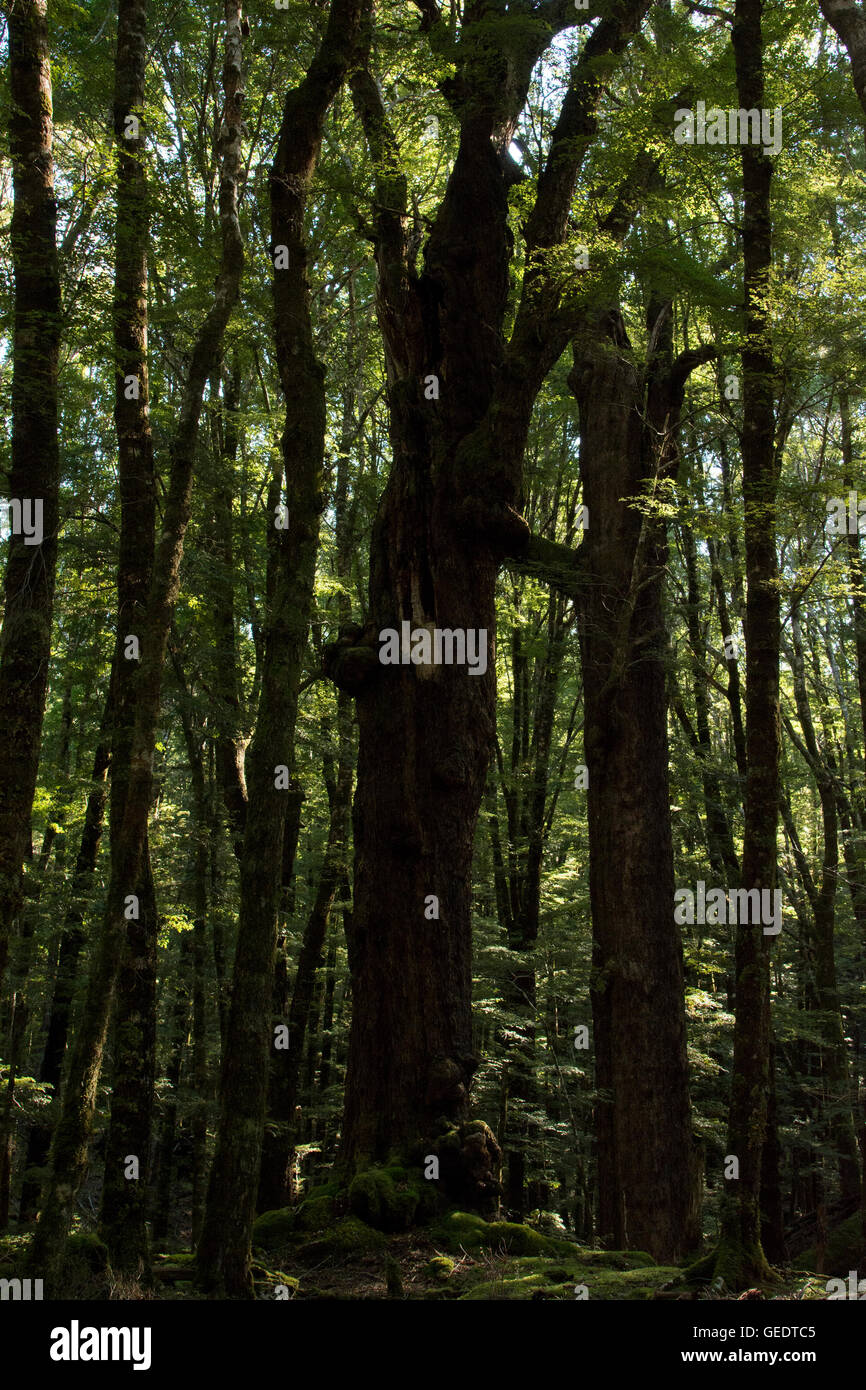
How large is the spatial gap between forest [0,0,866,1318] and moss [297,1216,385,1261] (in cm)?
3

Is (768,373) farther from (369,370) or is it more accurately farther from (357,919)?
(369,370)

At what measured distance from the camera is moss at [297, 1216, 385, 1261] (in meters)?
6.11

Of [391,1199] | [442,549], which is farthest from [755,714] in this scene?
[391,1199]

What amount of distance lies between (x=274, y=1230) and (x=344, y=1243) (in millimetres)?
841

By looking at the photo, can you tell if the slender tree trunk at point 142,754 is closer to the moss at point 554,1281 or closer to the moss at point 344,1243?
the moss at point 344,1243

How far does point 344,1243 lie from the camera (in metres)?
6.15

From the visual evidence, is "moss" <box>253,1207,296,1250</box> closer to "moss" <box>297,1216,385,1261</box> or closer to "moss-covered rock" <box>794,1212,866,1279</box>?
"moss" <box>297,1216,385,1261</box>

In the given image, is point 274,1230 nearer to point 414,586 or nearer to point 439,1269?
point 439,1269

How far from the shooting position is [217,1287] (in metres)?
4.80

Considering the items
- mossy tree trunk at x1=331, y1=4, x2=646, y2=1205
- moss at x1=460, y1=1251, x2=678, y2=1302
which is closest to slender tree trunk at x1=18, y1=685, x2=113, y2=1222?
mossy tree trunk at x1=331, y1=4, x2=646, y2=1205

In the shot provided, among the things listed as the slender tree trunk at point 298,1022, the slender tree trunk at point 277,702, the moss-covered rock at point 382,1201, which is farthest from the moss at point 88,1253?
the slender tree trunk at point 298,1022

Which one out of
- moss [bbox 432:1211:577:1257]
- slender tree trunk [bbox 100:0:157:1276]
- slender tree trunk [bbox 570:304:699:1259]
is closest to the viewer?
slender tree trunk [bbox 100:0:157:1276]

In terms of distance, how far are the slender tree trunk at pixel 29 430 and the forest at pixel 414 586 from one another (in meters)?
0.03

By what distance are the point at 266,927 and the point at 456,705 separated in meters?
2.73
